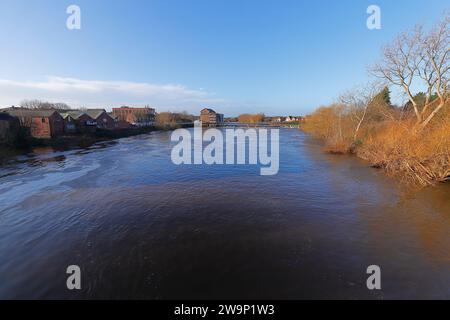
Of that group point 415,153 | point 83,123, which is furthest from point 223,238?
point 83,123

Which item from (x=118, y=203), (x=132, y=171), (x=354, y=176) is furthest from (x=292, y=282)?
(x=132, y=171)

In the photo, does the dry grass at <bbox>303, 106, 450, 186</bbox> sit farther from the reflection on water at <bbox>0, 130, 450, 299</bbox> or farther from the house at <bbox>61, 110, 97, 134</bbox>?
the house at <bbox>61, 110, 97, 134</bbox>

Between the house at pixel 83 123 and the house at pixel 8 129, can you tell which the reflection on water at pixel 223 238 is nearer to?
the house at pixel 8 129

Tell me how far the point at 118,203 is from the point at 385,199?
12.9 m

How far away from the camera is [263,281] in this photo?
201 inches

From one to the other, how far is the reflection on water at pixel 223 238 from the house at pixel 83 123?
33.5 metres

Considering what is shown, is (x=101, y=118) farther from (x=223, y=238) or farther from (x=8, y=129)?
(x=223, y=238)

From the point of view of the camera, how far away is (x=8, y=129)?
26312 millimetres

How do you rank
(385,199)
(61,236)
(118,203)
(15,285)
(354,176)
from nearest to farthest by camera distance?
(15,285) < (61,236) < (118,203) < (385,199) < (354,176)

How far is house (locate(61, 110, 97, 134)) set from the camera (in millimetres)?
42513

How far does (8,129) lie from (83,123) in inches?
862

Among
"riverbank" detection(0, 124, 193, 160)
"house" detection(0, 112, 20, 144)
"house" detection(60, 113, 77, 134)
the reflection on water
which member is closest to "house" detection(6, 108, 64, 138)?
"riverbank" detection(0, 124, 193, 160)

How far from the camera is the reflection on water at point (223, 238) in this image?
4969 mm
